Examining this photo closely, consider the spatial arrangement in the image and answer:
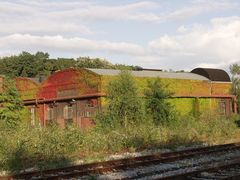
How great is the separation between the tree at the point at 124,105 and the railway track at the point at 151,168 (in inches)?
464

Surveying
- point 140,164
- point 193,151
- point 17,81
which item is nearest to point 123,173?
point 140,164

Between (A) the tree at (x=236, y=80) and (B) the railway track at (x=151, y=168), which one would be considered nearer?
(B) the railway track at (x=151, y=168)

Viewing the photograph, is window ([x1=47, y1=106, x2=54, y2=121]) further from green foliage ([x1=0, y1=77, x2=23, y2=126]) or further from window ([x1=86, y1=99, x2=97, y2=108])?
window ([x1=86, y1=99, x2=97, y2=108])

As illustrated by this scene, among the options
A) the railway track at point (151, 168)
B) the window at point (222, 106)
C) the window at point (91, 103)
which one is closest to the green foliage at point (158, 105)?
the window at point (91, 103)

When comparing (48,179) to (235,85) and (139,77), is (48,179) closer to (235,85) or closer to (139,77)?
(139,77)

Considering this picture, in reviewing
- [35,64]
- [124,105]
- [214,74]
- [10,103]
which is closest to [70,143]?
[124,105]

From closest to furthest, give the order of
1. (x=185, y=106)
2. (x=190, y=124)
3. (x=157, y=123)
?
(x=190, y=124) < (x=157, y=123) < (x=185, y=106)

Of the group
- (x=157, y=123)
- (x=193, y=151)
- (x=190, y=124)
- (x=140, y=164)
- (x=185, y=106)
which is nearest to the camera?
(x=140, y=164)

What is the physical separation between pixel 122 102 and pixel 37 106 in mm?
14459

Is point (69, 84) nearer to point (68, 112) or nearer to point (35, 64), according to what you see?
point (68, 112)

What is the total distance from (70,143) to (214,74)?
29460 millimetres

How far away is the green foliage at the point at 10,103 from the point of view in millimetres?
36781

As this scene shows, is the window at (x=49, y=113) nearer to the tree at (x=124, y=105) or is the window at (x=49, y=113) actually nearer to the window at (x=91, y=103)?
the window at (x=91, y=103)

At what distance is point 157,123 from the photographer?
30.0 meters
